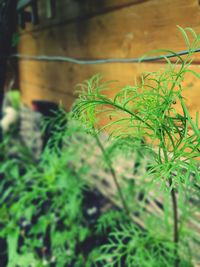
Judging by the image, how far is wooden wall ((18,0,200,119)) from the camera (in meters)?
1.21

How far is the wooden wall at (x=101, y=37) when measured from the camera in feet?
3.97

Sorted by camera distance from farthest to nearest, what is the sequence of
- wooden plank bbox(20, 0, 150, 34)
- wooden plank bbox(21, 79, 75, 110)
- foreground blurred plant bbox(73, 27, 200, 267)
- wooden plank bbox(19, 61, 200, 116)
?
wooden plank bbox(21, 79, 75, 110)
wooden plank bbox(20, 0, 150, 34)
wooden plank bbox(19, 61, 200, 116)
foreground blurred plant bbox(73, 27, 200, 267)

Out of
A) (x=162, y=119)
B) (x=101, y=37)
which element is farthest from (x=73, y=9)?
(x=162, y=119)

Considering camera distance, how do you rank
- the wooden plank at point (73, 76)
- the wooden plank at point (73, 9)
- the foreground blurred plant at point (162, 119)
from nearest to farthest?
the foreground blurred plant at point (162, 119) < the wooden plank at point (73, 76) < the wooden plank at point (73, 9)

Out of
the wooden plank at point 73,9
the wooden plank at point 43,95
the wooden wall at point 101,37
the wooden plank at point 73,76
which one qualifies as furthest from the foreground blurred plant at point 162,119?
the wooden plank at point 43,95

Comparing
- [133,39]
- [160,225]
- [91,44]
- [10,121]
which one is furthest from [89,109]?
[10,121]

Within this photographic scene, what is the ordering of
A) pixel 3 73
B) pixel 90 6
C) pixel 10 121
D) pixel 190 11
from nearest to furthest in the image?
pixel 190 11, pixel 90 6, pixel 3 73, pixel 10 121

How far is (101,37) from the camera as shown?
5.54 ft

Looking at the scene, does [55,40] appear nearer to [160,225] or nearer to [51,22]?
[51,22]

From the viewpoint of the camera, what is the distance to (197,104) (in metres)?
1.15

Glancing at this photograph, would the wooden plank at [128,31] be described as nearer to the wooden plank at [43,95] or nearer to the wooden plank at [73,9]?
the wooden plank at [73,9]

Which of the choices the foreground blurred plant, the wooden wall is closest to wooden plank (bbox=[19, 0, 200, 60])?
the wooden wall

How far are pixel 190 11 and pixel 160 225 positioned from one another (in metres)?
1.39

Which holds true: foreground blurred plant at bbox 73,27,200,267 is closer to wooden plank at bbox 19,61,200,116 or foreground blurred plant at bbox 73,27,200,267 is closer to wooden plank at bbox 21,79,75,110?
wooden plank at bbox 19,61,200,116
